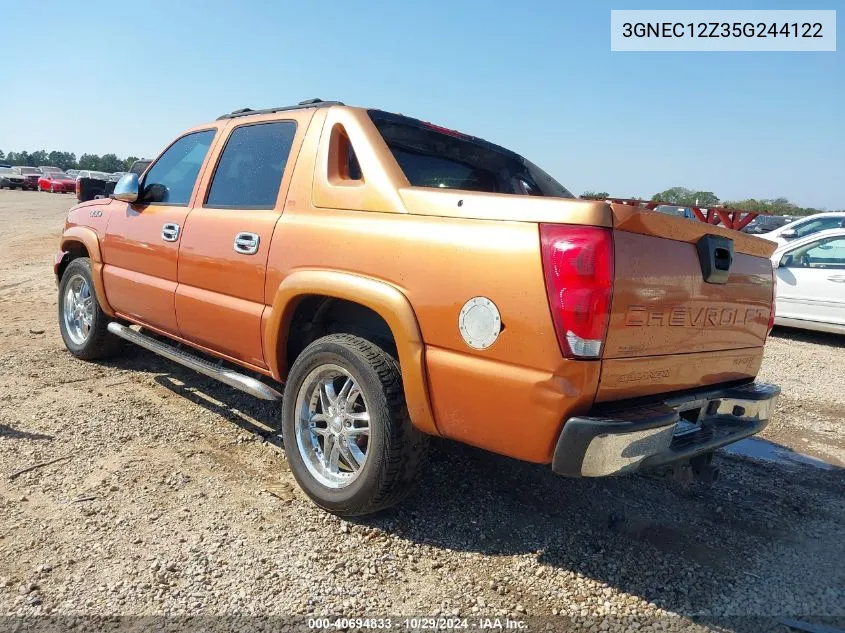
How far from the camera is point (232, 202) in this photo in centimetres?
387

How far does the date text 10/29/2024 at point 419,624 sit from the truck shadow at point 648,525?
0.19 meters

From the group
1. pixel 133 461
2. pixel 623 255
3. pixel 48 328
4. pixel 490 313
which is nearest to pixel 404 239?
pixel 490 313

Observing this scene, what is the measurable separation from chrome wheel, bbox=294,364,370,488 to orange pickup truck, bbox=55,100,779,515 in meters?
0.01

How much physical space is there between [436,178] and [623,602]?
227 centimetres

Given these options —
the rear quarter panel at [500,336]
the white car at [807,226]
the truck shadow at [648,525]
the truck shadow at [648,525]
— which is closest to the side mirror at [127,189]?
the truck shadow at [648,525]

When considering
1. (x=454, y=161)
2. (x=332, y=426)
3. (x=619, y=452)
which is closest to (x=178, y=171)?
(x=454, y=161)

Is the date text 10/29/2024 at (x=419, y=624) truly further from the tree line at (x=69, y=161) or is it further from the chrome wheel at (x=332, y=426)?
the tree line at (x=69, y=161)

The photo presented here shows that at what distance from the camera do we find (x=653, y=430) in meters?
2.39

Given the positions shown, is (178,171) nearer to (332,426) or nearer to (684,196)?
(332,426)

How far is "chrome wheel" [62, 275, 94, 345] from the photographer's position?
5398 mm

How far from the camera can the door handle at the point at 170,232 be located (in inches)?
162

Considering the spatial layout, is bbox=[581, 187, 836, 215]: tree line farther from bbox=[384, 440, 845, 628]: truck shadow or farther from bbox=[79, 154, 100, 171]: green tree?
bbox=[79, 154, 100, 171]: green tree

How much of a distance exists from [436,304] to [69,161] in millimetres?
128203

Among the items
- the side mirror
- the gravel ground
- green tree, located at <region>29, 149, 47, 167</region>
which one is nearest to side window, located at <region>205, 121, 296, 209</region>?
the side mirror
